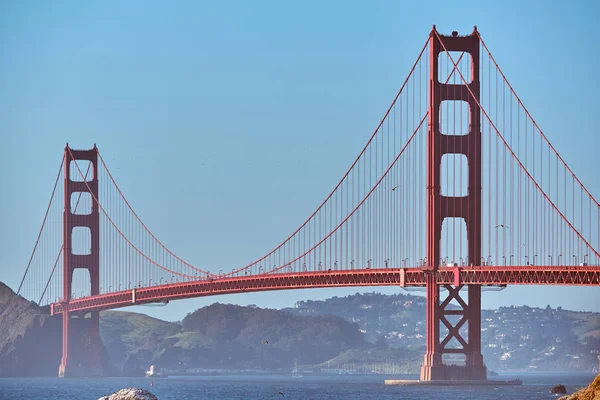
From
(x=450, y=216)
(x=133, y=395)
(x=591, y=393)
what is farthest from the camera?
(x=450, y=216)

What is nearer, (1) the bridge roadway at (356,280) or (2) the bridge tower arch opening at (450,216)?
(1) the bridge roadway at (356,280)

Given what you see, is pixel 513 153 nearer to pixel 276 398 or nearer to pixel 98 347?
pixel 276 398

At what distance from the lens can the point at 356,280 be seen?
4195 inches

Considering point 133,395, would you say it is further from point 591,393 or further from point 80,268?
point 80,268

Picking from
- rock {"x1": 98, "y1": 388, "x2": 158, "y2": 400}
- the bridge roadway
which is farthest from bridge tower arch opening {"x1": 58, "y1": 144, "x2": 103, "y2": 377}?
rock {"x1": 98, "y1": 388, "x2": 158, "y2": 400}

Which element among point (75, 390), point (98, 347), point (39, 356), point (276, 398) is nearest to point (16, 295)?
point (39, 356)

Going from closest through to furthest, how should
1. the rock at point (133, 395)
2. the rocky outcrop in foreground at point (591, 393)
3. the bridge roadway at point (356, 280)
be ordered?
1. the rocky outcrop in foreground at point (591, 393)
2. the rock at point (133, 395)
3. the bridge roadway at point (356, 280)

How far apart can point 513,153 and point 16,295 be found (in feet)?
282

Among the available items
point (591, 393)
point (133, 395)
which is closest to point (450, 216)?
point (133, 395)

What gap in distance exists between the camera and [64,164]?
515 feet

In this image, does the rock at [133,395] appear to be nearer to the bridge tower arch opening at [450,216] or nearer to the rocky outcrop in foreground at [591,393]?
the rocky outcrop in foreground at [591,393]

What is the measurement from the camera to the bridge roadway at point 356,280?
92250mm

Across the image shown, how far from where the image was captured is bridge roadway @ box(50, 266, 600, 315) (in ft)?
303

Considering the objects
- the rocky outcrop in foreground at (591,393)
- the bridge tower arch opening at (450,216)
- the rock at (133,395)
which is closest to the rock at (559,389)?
the bridge tower arch opening at (450,216)
